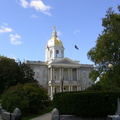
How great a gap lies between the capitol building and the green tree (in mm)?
46370

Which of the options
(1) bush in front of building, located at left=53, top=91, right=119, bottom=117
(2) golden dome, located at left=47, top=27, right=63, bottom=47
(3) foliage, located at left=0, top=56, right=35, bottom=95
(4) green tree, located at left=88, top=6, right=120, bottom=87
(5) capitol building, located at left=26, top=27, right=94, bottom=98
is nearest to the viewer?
(1) bush in front of building, located at left=53, top=91, right=119, bottom=117

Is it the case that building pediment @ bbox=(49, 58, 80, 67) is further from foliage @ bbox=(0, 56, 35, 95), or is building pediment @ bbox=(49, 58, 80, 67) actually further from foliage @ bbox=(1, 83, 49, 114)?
foliage @ bbox=(1, 83, 49, 114)

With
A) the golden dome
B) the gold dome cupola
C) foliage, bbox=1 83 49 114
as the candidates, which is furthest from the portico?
foliage, bbox=1 83 49 114

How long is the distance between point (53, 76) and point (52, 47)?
1327 centimetres

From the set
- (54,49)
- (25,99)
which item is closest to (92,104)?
(25,99)

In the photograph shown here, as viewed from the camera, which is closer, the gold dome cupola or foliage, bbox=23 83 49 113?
foliage, bbox=23 83 49 113

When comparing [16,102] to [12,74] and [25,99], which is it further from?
[12,74]

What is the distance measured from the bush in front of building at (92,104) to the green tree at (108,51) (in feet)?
37.5

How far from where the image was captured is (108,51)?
1123 inches

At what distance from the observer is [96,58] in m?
30.5

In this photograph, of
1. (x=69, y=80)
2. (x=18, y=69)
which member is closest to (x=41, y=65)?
(x=69, y=80)

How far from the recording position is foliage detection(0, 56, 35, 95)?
3994 cm

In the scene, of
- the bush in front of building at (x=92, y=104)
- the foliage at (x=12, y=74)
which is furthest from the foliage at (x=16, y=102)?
the foliage at (x=12, y=74)

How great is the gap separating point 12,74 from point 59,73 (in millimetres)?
41118
